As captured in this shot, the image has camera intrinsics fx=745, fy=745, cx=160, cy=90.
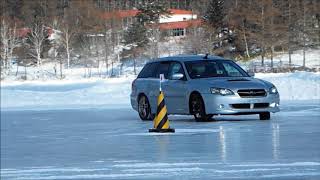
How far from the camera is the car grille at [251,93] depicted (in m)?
16.6

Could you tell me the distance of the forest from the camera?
247 ft

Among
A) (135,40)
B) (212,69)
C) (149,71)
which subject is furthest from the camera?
(135,40)

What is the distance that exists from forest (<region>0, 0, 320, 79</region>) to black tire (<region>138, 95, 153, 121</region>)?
50.9 m

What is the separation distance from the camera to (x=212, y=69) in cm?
1795

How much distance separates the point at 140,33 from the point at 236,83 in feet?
230

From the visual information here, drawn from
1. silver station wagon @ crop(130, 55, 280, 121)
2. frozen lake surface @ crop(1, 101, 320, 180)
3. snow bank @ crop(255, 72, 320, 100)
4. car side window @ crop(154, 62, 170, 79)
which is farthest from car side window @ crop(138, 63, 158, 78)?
snow bank @ crop(255, 72, 320, 100)

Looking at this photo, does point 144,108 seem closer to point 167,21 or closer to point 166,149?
point 166,149

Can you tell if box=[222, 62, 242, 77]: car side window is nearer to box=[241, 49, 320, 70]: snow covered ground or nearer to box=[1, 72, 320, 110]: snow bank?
box=[1, 72, 320, 110]: snow bank

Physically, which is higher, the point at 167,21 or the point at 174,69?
the point at 167,21

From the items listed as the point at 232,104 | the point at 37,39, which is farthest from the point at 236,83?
the point at 37,39

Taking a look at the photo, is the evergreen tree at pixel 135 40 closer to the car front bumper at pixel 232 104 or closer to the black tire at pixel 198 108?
the black tire at pixel 198 108

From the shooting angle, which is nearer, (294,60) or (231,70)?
(231,70)

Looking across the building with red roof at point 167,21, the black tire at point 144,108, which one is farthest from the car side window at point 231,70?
the building with red roof at point 167,21

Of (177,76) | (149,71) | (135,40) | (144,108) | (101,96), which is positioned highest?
(135,40)
